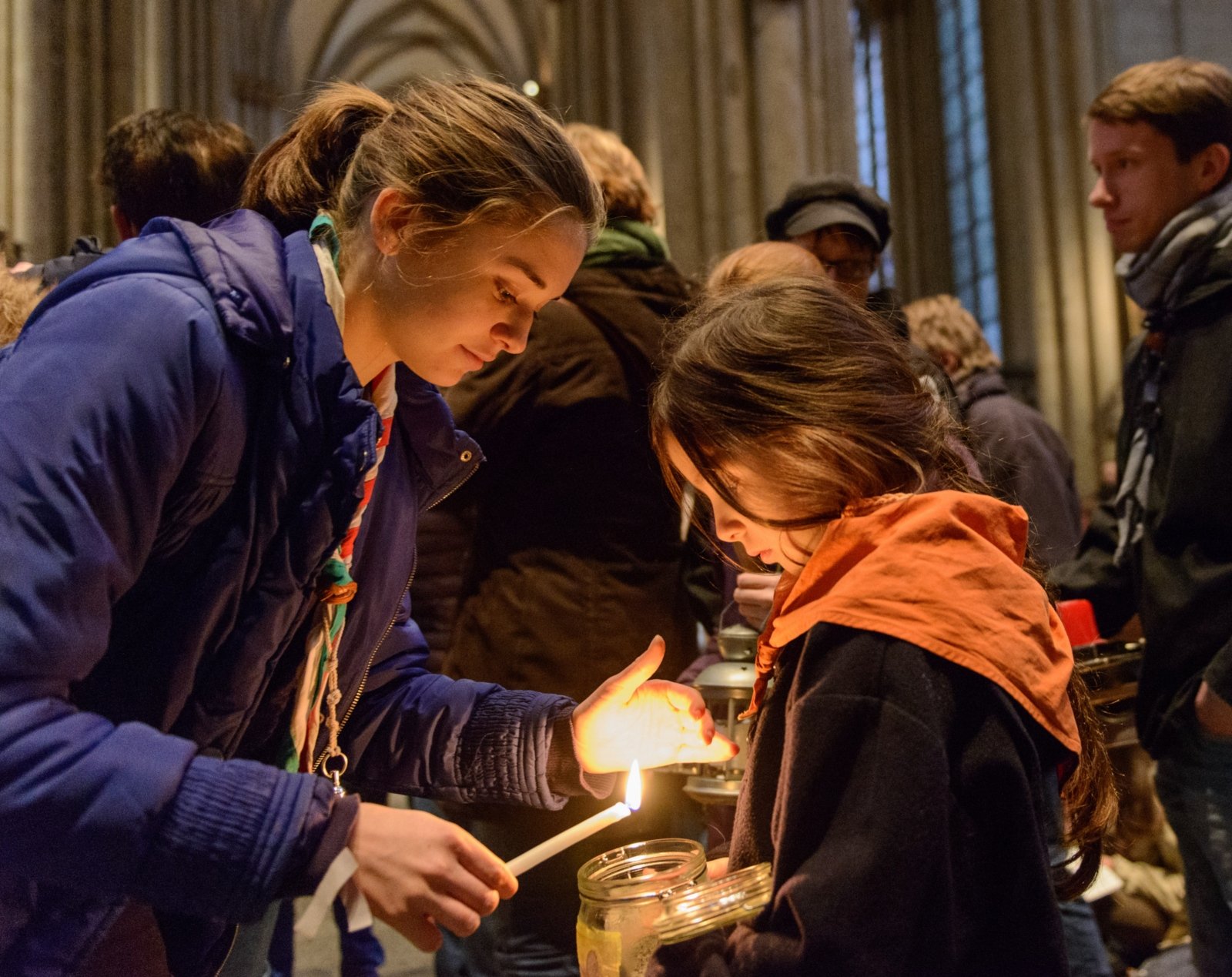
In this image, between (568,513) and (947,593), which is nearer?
(947,593)

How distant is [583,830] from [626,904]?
8 centimetres

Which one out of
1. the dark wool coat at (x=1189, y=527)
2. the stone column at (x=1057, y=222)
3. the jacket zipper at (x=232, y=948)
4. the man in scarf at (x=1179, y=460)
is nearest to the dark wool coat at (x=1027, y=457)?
the man in scarf at (x=1179, y=460)

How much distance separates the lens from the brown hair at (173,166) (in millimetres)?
2600

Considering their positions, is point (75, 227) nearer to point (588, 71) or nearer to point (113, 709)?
point (113, 709)

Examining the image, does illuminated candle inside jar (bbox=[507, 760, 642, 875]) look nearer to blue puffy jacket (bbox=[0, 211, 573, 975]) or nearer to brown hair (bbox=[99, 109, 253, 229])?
blue puffy jacket (bbox=[0, 211, 573, 975])

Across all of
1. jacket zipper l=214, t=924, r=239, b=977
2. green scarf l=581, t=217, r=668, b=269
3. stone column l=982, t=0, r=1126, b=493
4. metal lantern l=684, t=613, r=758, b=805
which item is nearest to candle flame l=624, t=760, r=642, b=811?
metal lantern l=684, t=613, r=758, b=805

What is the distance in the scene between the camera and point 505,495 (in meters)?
2.39

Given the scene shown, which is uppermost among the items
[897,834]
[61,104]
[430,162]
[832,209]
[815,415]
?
[61,104]

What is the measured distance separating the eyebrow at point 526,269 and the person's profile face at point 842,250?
1.52 meters

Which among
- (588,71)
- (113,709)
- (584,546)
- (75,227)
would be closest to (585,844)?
(584,546)

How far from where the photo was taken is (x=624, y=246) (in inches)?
102

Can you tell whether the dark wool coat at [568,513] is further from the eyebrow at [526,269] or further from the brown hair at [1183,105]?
the brown hair at [1183,105]

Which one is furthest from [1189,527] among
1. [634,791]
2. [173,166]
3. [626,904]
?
[173,166]

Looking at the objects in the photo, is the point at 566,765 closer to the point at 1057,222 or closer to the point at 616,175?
the point at 616,175
